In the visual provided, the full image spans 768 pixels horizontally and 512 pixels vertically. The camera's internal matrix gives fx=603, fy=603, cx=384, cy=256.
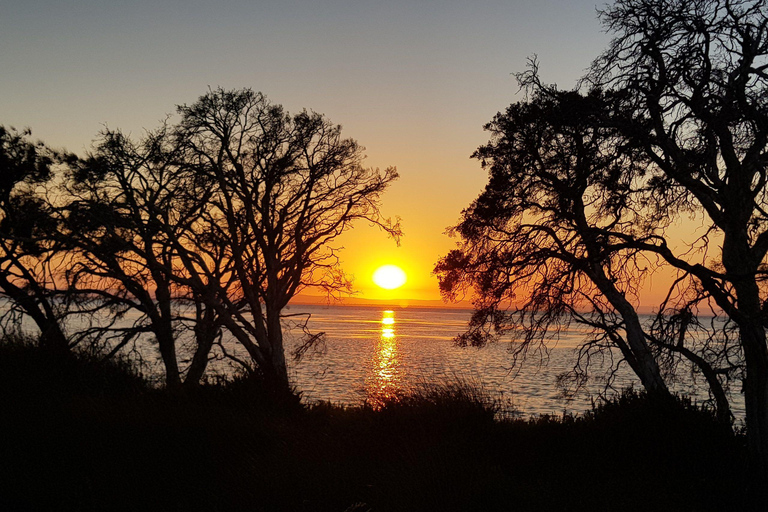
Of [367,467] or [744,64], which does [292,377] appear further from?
[744,64]

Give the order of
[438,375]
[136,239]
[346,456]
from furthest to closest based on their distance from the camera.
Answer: [438,375]
[136,239]
[346,456]

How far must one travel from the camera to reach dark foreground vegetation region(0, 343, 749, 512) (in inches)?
307

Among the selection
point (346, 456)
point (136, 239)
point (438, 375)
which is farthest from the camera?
point (438, 375)

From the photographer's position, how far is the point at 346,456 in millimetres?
9367

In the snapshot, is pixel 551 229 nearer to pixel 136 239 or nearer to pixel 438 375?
pixel 136 239

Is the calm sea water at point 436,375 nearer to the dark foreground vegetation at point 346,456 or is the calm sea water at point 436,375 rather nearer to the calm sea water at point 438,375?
the calm sea water at point 438,375

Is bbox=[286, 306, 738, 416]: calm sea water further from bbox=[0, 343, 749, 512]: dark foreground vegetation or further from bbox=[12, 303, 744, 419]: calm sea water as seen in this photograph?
bbox=[0, 343, 749, 512]: dark foreground vegetation

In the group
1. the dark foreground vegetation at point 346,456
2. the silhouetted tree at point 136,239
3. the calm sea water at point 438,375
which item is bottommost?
the calm sea water at point 438,375

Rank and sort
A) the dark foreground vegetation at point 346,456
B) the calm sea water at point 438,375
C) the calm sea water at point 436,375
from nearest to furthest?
the dark foreground vegetation at point 346,456 < the calm sea water at point 436,375 < the calm sea water at point 438,375

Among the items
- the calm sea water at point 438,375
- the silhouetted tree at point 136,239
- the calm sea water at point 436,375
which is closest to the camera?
the silhouetted tree at point 136,239

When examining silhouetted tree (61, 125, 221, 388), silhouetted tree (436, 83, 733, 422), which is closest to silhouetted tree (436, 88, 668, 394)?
silhouetted tree (436, 83, 733, 422)

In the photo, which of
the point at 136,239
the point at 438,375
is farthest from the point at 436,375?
the point at 136,239

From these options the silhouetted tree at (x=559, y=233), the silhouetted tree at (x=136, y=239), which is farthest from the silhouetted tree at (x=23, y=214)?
the silhouetted tree at (x=559, y=233)

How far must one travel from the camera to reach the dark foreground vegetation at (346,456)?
7.81 m
